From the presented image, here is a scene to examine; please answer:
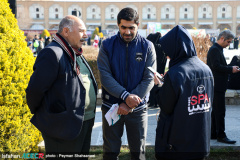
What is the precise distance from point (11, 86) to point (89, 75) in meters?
0.93

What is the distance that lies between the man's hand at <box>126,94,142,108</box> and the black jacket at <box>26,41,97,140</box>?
1.78 ft

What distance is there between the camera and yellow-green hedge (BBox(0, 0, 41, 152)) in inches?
129

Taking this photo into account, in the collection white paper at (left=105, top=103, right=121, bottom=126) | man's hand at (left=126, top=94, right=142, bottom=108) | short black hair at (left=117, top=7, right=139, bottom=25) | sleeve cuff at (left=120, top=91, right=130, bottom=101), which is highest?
short black hair at (left=117, top=7, right=139, bottom=25)

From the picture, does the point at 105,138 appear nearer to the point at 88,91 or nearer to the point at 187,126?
the point at 88,91

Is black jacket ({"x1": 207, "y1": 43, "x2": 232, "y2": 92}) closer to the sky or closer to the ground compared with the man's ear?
closer to the ground

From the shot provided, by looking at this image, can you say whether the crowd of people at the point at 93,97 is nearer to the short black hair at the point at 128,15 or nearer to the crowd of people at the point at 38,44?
the short black hair at the point at 128,15

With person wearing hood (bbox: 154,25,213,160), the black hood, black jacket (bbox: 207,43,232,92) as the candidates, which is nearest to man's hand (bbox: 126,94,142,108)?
person wearing hood (bbox: 154,25,213,160)

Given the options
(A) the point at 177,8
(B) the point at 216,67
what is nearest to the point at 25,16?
(A) the point at 177,8

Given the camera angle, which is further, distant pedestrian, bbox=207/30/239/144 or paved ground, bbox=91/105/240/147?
paved ground, bbox=91/105/240/147

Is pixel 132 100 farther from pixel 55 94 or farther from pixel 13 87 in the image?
pixel 13 87

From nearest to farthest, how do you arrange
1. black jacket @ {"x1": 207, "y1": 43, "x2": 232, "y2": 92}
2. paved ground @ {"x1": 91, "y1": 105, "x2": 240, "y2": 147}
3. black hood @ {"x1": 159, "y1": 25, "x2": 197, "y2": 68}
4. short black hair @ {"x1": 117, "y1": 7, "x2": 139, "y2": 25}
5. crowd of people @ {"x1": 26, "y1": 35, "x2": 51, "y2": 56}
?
black hood @ {"x1": 159, "y1": 25, "x2": 197, "y2": 68}
short black hair @ {"x1": 117, "y1": 7, "x2": 139, "y2": 25}
black jacket @ {"x1": 207, "y1": 43, "x2": 232, "y2": 92}
paved ground @ {"x1": 91, "y1": 105, "x2": 240, "y2": 147}
crowd of people @ {"x1": 26, "y1": 35, "x2": 51, "y2": 56}

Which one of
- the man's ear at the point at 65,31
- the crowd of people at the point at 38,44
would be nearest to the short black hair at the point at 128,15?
the man's ear at the point at 65,31

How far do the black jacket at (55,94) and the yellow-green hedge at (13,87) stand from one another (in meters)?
0.74

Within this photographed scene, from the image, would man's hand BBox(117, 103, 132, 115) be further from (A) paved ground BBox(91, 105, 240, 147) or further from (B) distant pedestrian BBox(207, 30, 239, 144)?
(B) distant pedestrian BBox(207, 30, 239, 144)
